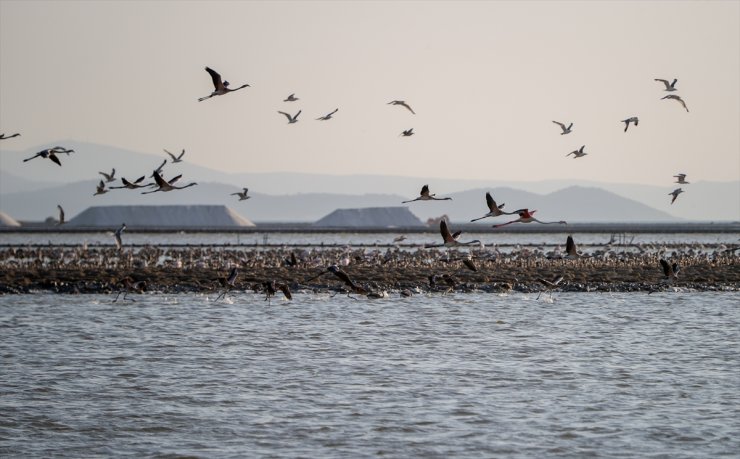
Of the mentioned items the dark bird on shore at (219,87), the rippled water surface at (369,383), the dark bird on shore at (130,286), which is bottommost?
the rippled water surface at (369,383)

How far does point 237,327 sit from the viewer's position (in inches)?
1107

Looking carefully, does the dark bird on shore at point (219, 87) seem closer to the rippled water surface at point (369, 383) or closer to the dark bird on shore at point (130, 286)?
the rippled water surface at point (369, 383)

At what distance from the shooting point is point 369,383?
1905 cm

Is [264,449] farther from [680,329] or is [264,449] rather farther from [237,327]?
[680,329]

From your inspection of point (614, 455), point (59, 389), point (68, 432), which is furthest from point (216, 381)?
point (614, 455)

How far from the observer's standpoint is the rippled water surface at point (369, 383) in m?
14.7

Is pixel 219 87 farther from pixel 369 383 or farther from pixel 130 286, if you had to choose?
pixel 130 286

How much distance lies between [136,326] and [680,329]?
1417 centimetres

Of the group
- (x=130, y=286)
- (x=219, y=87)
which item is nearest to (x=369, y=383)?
(x=219, y=87)

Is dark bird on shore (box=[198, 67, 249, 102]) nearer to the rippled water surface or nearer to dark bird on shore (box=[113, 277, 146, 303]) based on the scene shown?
the rippled water surface

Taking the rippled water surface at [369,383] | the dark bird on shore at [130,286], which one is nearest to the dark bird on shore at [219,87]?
the rippled water surface at [369,383]

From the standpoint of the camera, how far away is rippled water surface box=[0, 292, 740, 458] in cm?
1466

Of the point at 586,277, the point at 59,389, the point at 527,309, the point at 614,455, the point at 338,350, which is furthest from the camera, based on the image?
the point at 586,277

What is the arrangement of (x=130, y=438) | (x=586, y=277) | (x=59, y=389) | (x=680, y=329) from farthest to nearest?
1. (x=586, y=277)
2. (x=680, y=329)
3. (x=59, y=389)
4. (x=130, y=438)
